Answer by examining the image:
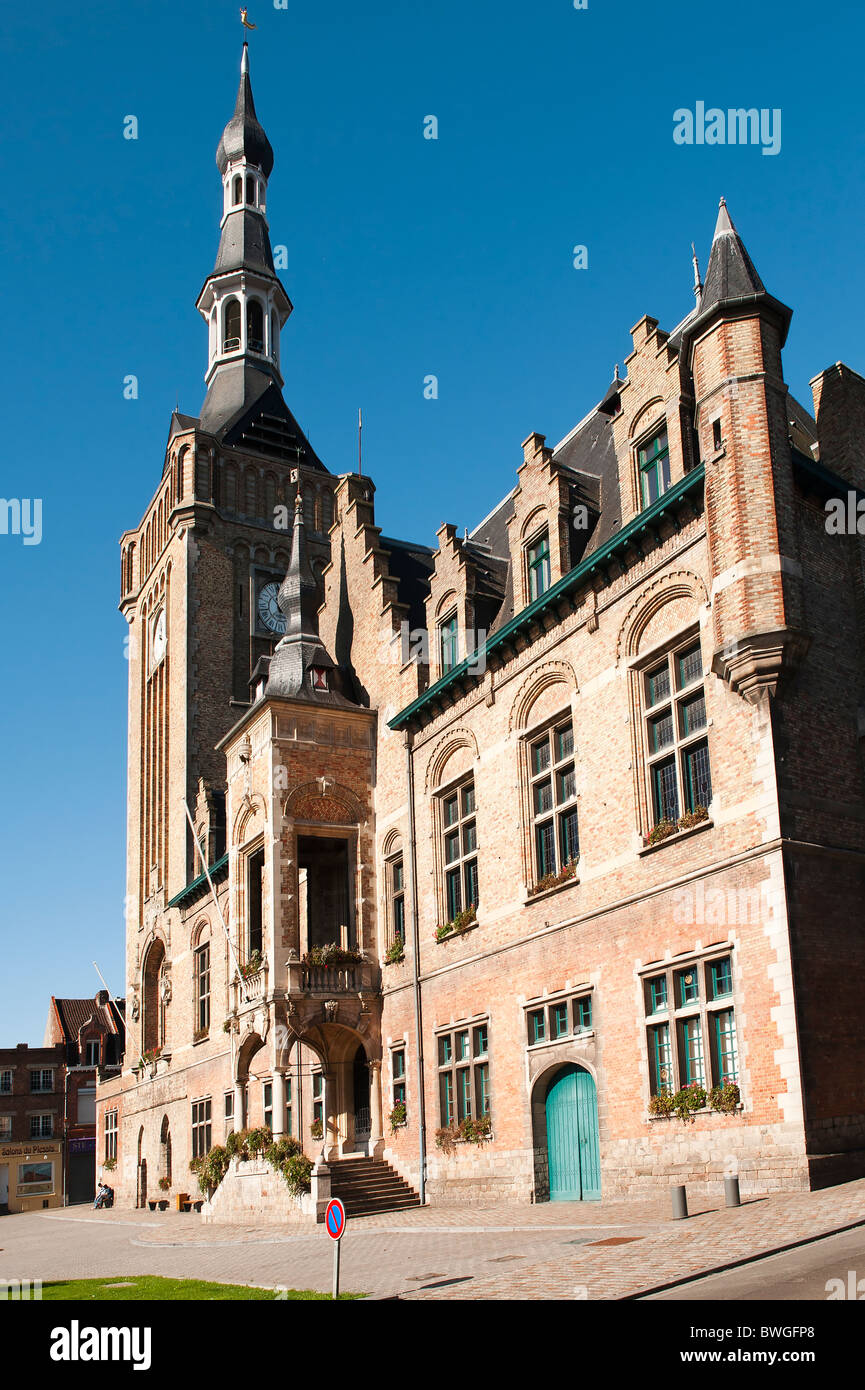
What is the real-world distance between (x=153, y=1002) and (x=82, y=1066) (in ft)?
83.9

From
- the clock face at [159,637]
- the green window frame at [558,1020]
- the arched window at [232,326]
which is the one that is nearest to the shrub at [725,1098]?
the green window frame at [558,1020]

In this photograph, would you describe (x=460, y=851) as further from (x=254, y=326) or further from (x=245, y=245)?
(x=245, y=245)

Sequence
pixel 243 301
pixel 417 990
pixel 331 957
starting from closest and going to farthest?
pixel 417 990, pixel 331 957, pixel 243 301

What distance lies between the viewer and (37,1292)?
16.3 meters

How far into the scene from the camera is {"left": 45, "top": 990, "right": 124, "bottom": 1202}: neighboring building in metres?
70.6

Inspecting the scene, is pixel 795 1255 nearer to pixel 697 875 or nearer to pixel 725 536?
pixel 697 875

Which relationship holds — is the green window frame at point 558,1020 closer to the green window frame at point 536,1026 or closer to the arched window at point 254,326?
the green window frame at point 536,1026

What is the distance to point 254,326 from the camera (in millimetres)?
58656

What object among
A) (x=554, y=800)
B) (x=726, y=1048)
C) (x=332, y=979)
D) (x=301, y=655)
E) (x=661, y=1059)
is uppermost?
(x=301, y=655)

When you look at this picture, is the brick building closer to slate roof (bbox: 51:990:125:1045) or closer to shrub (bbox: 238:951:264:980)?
shrub (bbox: 238:951:264:980)

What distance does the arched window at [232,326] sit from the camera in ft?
192

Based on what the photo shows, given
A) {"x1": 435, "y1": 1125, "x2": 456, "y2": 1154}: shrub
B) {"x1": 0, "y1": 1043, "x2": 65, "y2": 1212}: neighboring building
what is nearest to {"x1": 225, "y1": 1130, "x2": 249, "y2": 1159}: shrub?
{"x1": 435, "y1": 1125, "x2": 456, "y2": 1154}: shrub

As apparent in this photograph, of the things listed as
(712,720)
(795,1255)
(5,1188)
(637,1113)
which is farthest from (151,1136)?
(795,1255)

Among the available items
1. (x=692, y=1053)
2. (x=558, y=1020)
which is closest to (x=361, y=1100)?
(x=558, y=1020)
